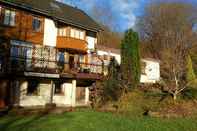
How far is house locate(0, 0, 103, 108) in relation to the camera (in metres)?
24.7

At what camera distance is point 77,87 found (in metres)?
31.2

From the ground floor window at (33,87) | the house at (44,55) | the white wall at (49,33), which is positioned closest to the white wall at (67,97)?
the house at (44,55)

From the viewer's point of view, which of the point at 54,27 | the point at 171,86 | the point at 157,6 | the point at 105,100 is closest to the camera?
the point at 171,86

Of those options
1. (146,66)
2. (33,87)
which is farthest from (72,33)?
(146,66)

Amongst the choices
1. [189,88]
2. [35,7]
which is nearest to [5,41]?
[35,7]

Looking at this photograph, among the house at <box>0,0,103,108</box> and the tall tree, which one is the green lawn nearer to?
the house at <box>0,0,103,108</box>

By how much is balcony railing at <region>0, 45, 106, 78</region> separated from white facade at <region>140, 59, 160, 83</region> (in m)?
10.7

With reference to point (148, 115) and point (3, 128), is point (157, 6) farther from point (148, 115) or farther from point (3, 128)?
point (3, 128)

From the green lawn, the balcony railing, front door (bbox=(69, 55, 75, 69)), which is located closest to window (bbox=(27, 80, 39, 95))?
the balcony railing

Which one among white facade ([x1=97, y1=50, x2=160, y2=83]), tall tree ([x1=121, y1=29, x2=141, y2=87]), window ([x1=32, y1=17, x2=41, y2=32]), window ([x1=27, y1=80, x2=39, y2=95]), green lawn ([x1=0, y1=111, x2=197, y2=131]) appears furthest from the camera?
white facade ([x1=97, y1=50, x2=160, y2=83])

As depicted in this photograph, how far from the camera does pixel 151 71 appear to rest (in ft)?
139

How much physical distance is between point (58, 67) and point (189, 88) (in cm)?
1274

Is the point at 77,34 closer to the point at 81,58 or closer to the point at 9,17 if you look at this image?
the point at 81,58

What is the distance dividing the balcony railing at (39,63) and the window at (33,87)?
1589 mm
